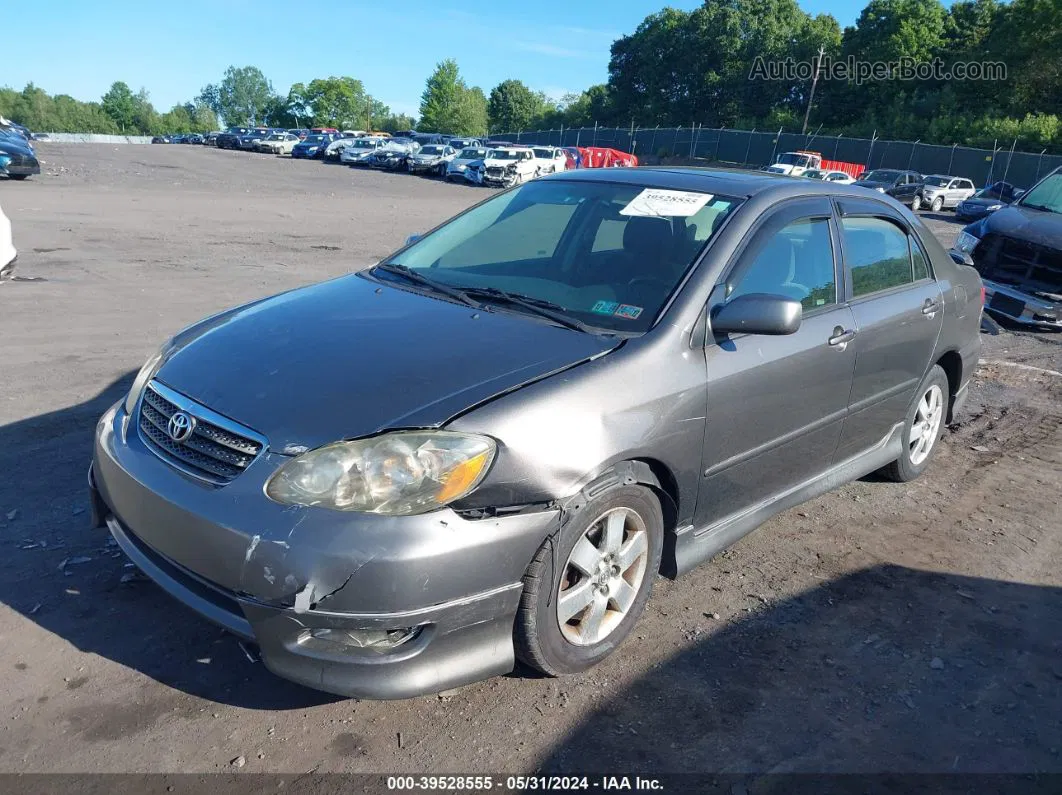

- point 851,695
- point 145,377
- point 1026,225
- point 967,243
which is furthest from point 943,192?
point 145,377

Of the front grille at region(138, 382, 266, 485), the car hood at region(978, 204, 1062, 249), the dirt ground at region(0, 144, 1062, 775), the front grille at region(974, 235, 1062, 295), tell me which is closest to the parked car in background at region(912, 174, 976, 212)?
the car hood at region(978, 204, 1062, 249)

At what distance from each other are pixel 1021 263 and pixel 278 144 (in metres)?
54.1

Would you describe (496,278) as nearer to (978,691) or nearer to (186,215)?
(978,691)

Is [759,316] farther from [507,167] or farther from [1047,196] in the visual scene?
[507,167]

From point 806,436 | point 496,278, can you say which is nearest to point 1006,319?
point 806,436

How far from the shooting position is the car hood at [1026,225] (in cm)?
892

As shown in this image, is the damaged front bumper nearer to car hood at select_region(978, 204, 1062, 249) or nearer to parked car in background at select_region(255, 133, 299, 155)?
car hood at select_region(978, 204, 1062, 249)

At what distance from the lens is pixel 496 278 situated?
12.2 ft

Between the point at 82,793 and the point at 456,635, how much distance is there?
1127mm

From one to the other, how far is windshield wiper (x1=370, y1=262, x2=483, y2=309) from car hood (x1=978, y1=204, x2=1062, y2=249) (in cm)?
780

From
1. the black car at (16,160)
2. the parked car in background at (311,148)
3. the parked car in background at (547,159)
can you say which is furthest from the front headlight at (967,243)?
the parked car in background at (311,148)

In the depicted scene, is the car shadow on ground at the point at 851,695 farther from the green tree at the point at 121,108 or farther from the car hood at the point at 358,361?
the green tree at the point at 121,108

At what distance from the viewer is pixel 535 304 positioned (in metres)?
3.42

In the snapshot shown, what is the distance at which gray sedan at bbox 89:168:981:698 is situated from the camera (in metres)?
2.49
